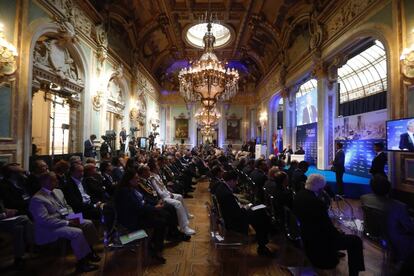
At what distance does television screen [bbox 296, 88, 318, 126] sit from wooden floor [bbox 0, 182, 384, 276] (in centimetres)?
808

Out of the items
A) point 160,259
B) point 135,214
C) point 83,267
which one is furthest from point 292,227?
point 83,267

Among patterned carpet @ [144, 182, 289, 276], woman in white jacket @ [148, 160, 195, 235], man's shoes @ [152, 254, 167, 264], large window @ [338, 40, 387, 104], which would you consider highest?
large window @ [338, 40, 387, 104]

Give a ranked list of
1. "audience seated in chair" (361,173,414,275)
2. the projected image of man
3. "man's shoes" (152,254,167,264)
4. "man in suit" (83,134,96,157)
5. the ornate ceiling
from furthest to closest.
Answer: the projected image of man → the ornate ceiling → "man in suit" (83,134,96,157) → "man's shoes" (152,254,167,264) → "audience seated in chair" (361,173,414,275)

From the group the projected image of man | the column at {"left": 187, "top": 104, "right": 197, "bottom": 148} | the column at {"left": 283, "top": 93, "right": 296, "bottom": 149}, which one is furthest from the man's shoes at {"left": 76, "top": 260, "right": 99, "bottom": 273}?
the column at {"left": 187, "top": 104, "right": 197, "bottom": 148}

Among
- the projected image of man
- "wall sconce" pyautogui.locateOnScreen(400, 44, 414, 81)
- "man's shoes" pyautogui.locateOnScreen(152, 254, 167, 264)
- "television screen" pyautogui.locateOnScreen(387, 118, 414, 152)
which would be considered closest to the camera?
"man's shoes" pyautogui.locateOnScreen(152, 254, 167, 264)

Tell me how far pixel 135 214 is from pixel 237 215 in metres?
1.23

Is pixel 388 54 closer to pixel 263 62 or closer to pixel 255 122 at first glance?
pixel 263 62

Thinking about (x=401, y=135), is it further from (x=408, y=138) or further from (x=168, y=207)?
(x=168, y=207)

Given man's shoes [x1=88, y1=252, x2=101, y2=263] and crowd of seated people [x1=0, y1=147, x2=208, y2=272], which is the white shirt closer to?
crowd of seated people [x1=0, y1=147, x2=208, y2=272]

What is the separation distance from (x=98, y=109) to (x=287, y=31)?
9167 mm

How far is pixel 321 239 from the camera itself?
213 centimetres

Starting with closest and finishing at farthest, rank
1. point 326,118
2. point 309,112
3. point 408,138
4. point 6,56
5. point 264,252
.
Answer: point 264,252 → point 6,56 → point 408,138 → point 326,118 → point 309,112

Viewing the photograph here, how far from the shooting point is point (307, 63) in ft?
32.0

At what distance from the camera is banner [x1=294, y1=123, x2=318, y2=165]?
33.6 feet
